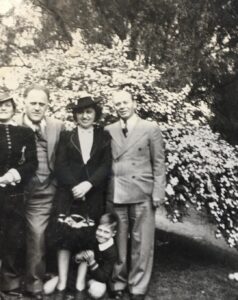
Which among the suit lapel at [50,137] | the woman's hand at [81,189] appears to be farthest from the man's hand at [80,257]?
the suit lapel at [50,137]

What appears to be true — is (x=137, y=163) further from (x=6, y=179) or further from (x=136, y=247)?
(x=6, y=179)

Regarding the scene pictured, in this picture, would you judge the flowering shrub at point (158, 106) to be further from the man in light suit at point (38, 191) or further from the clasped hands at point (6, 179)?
the clasped hands at point (6, 179)

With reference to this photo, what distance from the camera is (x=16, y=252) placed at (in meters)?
2.93

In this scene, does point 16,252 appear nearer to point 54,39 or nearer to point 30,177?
point 30,177

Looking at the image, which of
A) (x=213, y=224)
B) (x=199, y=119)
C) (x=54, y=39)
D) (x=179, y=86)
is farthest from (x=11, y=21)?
(x=213, y=224)

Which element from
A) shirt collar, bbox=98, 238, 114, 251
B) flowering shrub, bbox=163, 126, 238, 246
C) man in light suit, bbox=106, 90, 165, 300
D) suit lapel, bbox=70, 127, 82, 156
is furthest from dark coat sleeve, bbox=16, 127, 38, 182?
flowering shrub, bbox=163, 126, 238, 246

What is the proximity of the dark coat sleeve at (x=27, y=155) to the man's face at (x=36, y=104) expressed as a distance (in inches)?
4.0

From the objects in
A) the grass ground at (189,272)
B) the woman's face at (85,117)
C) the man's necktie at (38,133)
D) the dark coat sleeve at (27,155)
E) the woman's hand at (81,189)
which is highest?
the woman's face at (85,117)

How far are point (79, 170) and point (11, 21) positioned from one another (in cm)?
152

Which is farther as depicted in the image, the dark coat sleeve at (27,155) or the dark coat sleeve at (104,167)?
the dark coat sleeve at (104,167)

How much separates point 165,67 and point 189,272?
5.47 ft

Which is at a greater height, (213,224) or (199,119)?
(199,119)

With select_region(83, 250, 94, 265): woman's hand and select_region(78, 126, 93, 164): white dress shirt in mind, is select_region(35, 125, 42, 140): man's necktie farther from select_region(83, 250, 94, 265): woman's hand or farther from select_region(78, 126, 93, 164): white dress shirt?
select_region(83, 250, 94, 265): woman's hand

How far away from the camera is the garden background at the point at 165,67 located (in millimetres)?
3615
